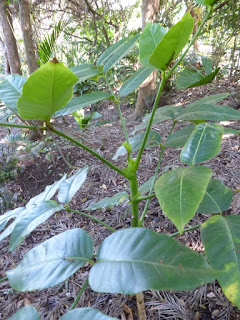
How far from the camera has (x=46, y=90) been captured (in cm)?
34

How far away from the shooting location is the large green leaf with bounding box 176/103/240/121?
557mm

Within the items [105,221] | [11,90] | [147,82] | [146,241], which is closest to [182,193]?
[146,241]

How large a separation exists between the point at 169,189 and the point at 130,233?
11 centimetres

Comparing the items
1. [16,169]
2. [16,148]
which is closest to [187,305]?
[16,169]

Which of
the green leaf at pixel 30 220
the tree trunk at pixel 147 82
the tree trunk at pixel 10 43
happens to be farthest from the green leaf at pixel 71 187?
the tree trunk at pixel 10 43

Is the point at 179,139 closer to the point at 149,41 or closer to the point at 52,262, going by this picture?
the point at 149,41

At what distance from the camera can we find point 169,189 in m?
0.39

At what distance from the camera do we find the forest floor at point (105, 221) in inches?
33.5

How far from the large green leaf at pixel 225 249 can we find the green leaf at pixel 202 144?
0.53 ft

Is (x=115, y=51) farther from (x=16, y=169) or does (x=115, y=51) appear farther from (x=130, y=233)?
(x=16, y=169)

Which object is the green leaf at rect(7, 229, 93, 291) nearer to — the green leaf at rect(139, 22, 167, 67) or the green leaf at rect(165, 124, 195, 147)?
the green leaf at rect(165, 124, 195, 147)

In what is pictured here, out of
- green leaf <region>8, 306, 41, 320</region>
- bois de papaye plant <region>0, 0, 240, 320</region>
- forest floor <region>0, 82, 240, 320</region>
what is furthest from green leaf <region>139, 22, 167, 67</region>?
green leaf <region>8, 306, 41, 320</region>

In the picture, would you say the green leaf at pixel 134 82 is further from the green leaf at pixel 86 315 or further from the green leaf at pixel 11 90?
the green leaf at pixel 86 315

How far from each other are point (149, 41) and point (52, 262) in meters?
0.62
